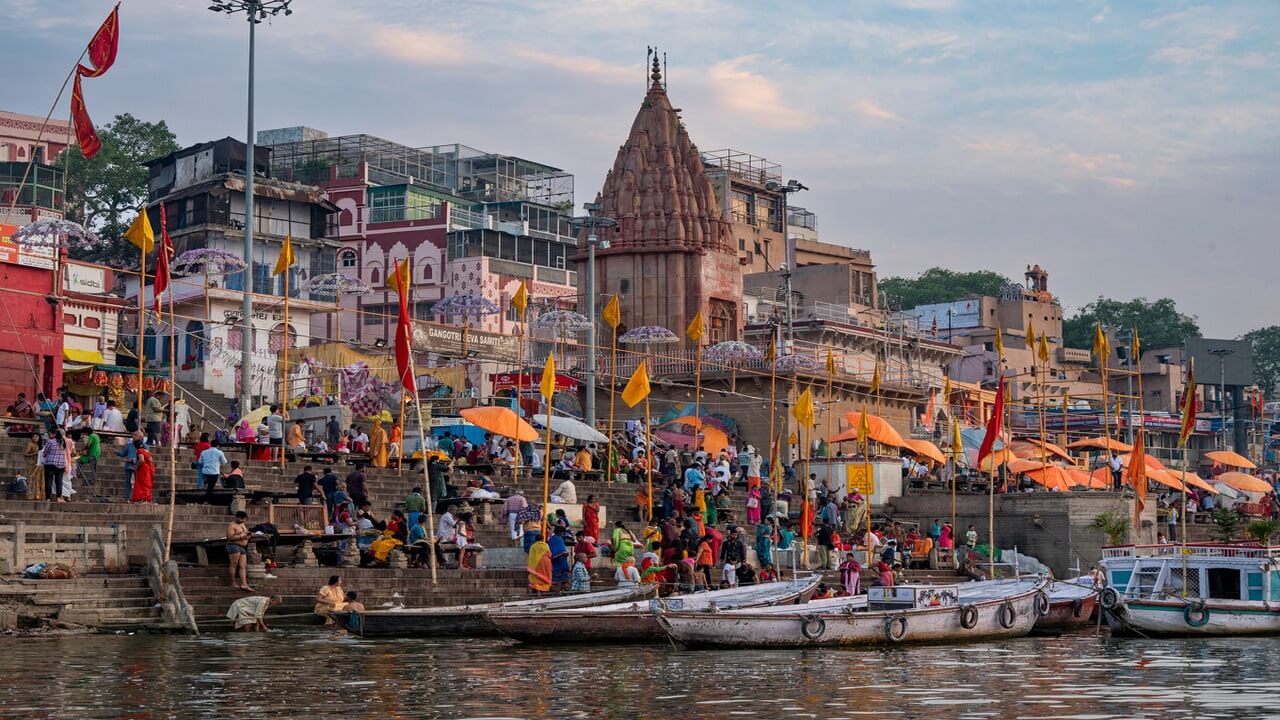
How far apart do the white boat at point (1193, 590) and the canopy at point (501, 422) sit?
11271 mm

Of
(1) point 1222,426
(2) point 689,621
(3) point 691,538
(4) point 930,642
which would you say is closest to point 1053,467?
(3) point 691,538

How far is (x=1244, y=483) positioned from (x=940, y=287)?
56007mm

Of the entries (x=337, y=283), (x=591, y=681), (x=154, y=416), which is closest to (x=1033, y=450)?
(x=337, y=283)

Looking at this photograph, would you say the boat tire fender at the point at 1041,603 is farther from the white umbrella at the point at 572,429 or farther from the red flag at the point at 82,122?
the red flag at the point at 82,122

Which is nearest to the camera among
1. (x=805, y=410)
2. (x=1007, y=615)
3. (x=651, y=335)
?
(x=1007, y=615)

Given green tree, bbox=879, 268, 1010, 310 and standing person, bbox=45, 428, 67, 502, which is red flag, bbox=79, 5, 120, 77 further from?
green tree, bbox=879, 268, 1010, 310

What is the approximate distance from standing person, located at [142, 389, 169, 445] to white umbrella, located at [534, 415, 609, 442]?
7.58 m

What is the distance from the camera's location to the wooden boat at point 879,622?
78.0 ft

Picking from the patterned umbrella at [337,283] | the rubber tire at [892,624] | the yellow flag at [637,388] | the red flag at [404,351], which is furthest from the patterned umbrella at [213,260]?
the rubber tire at [892,624]

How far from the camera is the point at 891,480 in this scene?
4372 cm

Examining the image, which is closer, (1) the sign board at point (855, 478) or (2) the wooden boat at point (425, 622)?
(2) the wooden boat at point (425, 622)

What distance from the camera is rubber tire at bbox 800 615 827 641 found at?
24266mm

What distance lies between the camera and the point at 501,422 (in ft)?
115

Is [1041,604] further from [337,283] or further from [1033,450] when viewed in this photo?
[1033,450]
